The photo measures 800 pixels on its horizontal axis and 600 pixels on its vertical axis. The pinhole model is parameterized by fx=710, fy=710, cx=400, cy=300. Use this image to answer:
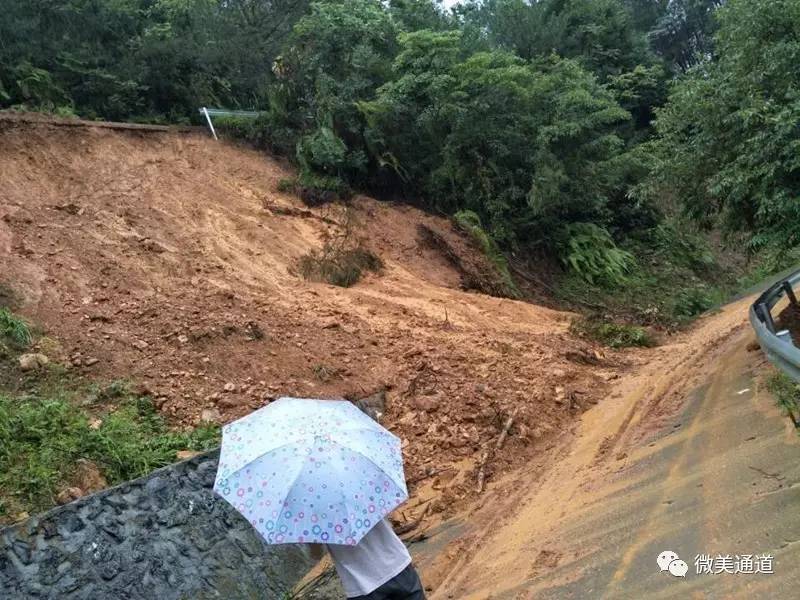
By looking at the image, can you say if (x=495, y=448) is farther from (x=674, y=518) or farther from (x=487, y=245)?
(x=487, y=245)

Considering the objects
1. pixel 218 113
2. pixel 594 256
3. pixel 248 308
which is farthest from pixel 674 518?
pixel 218 113

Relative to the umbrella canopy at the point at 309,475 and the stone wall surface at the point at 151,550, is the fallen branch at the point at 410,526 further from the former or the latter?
the umbrella canopy at the point at 309,475

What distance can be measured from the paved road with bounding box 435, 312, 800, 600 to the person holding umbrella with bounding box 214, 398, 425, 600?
1.50m

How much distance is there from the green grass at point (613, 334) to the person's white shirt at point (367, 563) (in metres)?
8.76

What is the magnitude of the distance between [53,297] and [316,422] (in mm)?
7866

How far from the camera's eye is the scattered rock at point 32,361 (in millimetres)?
8125

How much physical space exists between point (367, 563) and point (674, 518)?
228 cm

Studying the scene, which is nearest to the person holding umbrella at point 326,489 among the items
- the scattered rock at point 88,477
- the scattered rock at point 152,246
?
the scattered rock at point 88,477

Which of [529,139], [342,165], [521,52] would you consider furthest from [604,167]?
[521,52]

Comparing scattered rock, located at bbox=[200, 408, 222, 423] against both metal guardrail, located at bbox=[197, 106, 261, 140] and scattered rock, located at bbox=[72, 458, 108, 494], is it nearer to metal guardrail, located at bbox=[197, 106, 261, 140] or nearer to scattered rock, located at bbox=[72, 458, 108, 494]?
scattered rock, located at bbox=[72, 458, 108, 494]

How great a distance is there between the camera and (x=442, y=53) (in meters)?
16.5

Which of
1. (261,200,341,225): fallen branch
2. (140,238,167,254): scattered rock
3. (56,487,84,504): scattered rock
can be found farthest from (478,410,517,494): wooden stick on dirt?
(261,200,341,225): fallen branch

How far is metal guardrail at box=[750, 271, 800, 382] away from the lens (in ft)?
16.0

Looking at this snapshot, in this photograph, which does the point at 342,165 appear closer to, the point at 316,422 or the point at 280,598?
the point at 280,598
